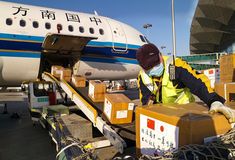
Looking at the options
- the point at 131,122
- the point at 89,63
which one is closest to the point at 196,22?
the point at 89,63

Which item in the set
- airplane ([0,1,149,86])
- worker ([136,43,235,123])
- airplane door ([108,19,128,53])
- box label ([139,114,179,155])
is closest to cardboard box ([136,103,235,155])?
box label ([139,114,179,155])

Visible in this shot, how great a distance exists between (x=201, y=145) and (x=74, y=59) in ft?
30.6

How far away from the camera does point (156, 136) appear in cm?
227

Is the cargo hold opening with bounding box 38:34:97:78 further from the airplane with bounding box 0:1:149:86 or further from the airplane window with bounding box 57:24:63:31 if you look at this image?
the airplane window with bounding box 57:24:63:31

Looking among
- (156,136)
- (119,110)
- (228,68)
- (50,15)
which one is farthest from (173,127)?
(50,15)

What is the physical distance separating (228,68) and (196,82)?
488 centimetres

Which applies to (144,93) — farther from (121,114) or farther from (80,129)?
(80,129)

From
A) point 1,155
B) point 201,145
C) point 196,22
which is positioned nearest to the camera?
point 201,145

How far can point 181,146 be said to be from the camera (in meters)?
1.98

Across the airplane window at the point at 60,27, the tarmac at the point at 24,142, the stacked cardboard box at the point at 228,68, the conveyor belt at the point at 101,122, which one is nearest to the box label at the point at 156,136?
the conveyor belt at the point at 101,122

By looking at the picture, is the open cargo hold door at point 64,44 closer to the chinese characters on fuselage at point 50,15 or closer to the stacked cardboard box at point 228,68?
the chinese characters on fuselage at point 50,15

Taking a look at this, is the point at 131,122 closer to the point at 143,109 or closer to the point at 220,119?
the point at 143,109

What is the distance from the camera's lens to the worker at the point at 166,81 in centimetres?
287

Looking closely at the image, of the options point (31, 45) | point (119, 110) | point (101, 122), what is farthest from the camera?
point (31, 45)
